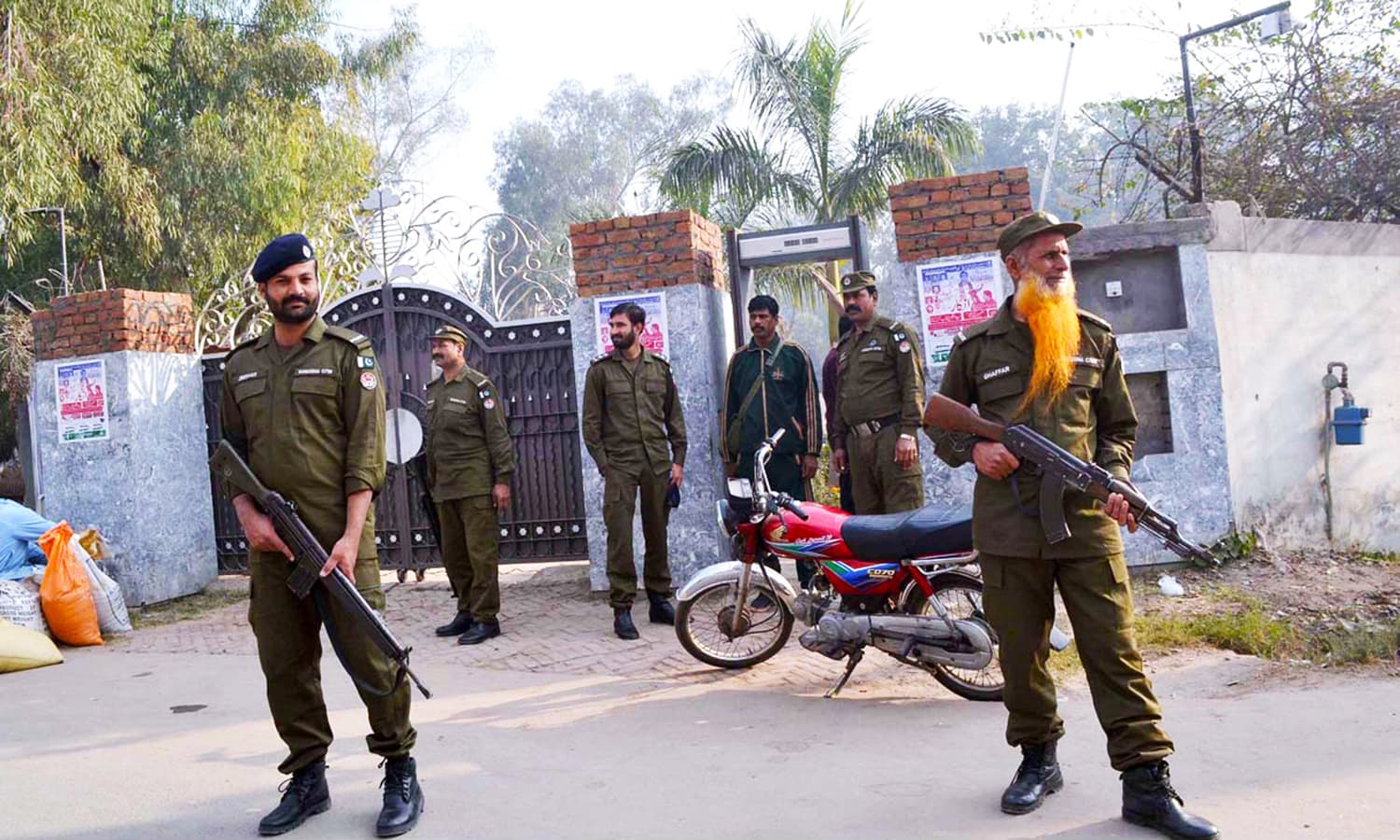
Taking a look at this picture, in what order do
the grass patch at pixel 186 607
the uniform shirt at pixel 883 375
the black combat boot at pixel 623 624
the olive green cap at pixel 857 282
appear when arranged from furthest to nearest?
the grass patch at pixel 186 607 < the black combat boot at pixel 623 624 < the olive green cap at pixel 857 282 < the uniform shirt at pixel 883 375

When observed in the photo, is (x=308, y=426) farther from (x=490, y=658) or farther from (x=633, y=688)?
(x=490, y=658)

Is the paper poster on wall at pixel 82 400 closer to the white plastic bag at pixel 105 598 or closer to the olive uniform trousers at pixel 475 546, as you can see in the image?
the white plastic bag at pixel 105 598

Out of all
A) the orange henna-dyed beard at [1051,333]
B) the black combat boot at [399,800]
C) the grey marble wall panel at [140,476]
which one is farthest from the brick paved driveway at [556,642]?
the orange henna-dyed beard at [1051,333]

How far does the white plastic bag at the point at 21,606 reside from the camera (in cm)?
720

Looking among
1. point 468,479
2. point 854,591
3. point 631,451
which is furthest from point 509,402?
point 854,591

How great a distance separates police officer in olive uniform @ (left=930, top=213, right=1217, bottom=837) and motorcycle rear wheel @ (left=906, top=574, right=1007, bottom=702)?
1195 millimetres

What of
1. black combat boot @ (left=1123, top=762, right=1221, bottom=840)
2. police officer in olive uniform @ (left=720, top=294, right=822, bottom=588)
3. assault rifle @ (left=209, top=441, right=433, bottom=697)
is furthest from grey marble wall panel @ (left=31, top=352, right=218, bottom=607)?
black combat boot @ (left=1123, top=762, right=1221, bottom=840)

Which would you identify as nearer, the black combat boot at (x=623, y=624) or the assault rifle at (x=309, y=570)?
the assault rifle at (x=309, y=570)

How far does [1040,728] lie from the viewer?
3527mm

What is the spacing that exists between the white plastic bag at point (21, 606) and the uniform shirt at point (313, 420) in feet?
15.0

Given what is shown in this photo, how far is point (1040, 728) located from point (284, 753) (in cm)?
320

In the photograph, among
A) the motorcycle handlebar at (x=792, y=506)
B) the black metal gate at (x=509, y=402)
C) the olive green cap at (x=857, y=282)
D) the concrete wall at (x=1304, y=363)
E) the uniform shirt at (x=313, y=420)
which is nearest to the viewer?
the uniform shirt at (x=313, y=420)

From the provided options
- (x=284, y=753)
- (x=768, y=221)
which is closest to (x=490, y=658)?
(x=284, y=753)

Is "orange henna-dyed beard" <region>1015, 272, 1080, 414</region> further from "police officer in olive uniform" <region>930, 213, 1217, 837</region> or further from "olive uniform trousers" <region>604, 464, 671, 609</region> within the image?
"olive uniform trousers" <region>604, 464, 671, 609</region>
